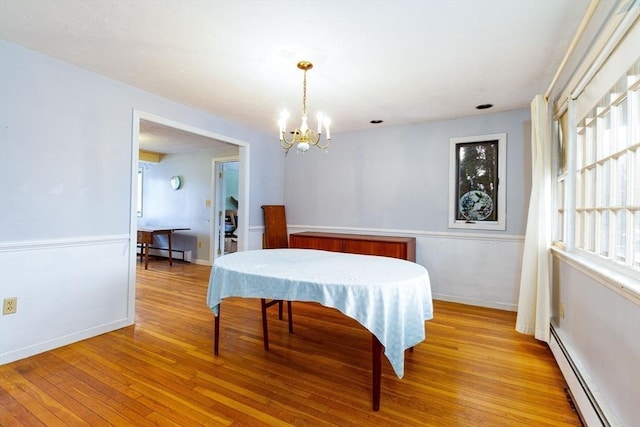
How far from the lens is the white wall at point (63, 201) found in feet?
7.12

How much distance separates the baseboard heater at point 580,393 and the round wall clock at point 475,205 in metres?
1.64

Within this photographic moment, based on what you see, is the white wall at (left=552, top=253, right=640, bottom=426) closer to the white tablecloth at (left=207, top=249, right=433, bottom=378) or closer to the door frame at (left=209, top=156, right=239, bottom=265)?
the white tablecloth at (left=207, top=249, right=433, bottom=378)

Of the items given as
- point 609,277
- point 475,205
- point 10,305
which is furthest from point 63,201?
point 475,205

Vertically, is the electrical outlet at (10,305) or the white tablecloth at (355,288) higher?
the white tablecloth at (355,288)

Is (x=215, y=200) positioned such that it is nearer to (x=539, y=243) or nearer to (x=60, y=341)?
(x=60, y=341)

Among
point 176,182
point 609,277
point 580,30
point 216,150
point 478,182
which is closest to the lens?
point 609,277

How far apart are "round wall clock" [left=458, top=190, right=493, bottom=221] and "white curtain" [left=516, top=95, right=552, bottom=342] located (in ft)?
2.81

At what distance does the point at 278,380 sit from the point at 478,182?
120 inches

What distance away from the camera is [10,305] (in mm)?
2168

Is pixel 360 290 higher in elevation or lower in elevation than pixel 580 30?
lower

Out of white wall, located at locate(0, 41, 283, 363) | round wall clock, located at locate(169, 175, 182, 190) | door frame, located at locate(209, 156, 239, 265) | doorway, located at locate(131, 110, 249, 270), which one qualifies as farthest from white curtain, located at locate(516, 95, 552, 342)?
round wall clock, located at locate(169, 175, 182, 190)

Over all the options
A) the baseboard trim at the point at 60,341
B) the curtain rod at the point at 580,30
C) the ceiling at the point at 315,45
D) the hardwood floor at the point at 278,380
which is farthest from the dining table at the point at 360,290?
the curtain rod at the point at 580,30

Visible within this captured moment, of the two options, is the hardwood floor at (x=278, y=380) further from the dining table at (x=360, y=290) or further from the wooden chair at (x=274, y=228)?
the wooden chair at (x=274, y=228)

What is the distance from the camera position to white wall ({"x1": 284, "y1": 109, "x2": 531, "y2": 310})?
11.3 feet
